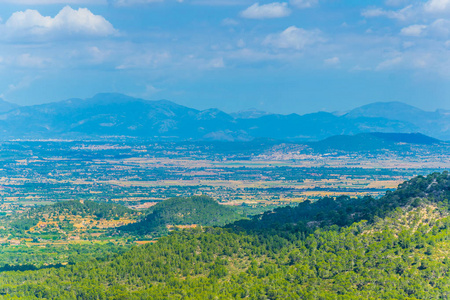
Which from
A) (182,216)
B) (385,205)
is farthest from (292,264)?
(182,216)

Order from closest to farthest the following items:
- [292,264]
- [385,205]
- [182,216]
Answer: [292,264] < [385,205] < [182,216]

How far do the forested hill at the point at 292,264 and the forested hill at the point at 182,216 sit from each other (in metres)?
49.2

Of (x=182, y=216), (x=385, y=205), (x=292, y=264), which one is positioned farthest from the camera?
(x=182, y=216)

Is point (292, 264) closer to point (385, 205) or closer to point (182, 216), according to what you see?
point (385, 205)

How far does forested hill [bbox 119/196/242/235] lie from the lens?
152m

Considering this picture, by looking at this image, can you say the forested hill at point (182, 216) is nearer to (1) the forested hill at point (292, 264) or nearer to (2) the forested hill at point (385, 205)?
(2) the forested hill at point (385, 205)

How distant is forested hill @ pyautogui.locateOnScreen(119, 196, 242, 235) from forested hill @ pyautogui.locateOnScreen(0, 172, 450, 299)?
49.2 metres

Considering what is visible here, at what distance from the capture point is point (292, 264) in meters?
84.6

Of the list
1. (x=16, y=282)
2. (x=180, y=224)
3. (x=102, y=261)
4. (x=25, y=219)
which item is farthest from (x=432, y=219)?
(x=25, y=219)

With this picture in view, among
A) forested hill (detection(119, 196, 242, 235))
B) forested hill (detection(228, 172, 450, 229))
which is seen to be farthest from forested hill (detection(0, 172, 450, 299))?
forested hill (detection(119, 196, 242, 235))

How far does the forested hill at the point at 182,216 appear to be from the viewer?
152 metres

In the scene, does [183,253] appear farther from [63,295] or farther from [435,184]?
[435,184]

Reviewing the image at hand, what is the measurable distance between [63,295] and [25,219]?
282 feet

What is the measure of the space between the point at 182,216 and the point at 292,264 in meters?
77.7
